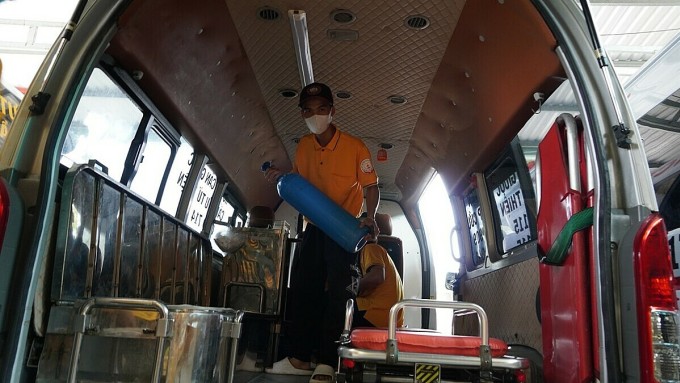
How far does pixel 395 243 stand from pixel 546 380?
4.06m

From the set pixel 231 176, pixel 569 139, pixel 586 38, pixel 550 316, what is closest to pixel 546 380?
pixel 550 316

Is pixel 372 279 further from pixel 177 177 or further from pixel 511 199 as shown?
pixel 177 177

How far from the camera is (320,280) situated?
11.4 ft

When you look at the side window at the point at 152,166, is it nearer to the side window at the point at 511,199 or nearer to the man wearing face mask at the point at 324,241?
the man wearing face mask at the point at 324,241

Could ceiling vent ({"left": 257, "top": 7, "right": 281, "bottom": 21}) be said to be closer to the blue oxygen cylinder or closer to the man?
the blue oxygen cylinder

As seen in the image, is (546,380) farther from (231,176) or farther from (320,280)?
(231,176)

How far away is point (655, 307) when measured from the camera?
158 cm

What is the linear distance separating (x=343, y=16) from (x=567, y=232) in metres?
2.13

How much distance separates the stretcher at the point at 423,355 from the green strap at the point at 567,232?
370 mm

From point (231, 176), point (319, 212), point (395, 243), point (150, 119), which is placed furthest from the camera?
point (395, 243)

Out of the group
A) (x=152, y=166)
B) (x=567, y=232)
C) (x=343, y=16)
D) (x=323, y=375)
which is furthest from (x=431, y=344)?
(x=152, y=166)

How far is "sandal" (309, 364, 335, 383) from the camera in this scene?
9.37 feet

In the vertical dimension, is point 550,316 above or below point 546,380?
above

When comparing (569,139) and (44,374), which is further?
(569,139)
